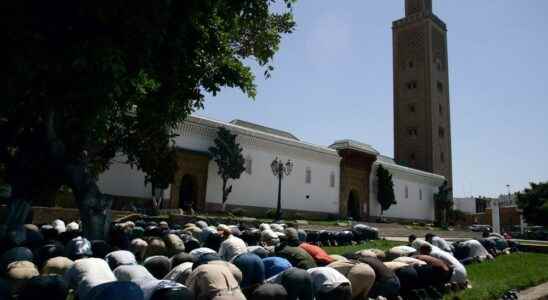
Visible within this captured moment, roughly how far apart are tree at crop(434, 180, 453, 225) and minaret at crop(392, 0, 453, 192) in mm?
2856

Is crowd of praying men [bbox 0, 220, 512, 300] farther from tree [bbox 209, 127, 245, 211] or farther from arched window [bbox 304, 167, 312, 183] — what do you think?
arched window [bbox 304, 167, 312, 183]

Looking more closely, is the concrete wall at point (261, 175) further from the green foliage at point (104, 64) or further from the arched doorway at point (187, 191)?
the green foliage at point (104, 64)

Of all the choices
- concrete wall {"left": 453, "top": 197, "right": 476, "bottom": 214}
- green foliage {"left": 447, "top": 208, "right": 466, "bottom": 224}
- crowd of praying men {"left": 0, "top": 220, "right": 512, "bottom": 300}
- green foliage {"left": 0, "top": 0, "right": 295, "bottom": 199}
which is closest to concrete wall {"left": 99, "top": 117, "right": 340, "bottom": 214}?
green foliage {"left": 0, "top": 0, "right": 295, "bottom": 199}

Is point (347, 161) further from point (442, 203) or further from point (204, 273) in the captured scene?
point (204, 273)

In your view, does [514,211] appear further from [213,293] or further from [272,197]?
[213,293]

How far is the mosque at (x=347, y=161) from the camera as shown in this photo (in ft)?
88.0

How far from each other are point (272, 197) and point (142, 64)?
25.0 m

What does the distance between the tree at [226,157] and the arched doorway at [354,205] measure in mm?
15845

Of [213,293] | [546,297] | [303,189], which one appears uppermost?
[303,189]

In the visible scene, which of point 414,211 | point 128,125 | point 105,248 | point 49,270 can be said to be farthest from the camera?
point 414,211

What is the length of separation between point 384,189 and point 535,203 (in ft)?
55.3

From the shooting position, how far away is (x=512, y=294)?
750 cm

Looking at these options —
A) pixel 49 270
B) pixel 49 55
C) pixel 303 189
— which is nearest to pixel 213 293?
pixel 49 270

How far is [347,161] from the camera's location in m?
39.0
